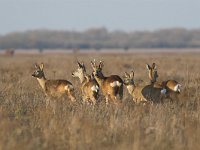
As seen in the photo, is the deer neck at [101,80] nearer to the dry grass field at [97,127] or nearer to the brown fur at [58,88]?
the brown fur at [58,88]

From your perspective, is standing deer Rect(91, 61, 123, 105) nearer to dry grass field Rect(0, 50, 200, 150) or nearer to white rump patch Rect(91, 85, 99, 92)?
white rump patch Rect(91, 85, 99, 92)

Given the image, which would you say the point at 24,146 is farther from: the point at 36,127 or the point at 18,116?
the point at 18,116

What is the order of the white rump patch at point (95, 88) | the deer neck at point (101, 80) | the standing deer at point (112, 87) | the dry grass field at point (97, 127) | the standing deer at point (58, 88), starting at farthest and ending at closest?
the deer neck at point (101, 80) < the standing deer at point (58, 88) < the standing deer at point (112, 87) < the white rump patch at point (95, 88) < the dry grass field at point (97, 127)

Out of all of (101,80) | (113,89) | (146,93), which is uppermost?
(101,80)

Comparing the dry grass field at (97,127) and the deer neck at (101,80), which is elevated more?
the deer neck at (101,80)

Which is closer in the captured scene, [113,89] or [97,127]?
[97,127]

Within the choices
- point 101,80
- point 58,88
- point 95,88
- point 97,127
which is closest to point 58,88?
point 58,88

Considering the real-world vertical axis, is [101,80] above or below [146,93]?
above

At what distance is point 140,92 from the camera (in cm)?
1636

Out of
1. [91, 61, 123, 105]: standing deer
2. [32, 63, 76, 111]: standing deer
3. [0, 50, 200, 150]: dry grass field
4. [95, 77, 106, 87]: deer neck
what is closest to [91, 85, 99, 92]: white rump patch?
[91, 61, 123, 105]: standing deer

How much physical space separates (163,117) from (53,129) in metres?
2.63

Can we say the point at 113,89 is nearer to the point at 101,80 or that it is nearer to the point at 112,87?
the point at 112,87

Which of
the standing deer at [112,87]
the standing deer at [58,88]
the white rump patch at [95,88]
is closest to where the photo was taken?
the white rump patch at [95,88]

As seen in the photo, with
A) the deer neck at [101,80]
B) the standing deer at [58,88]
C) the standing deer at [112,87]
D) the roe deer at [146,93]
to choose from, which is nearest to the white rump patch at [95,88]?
the standing deer at [112,87]
